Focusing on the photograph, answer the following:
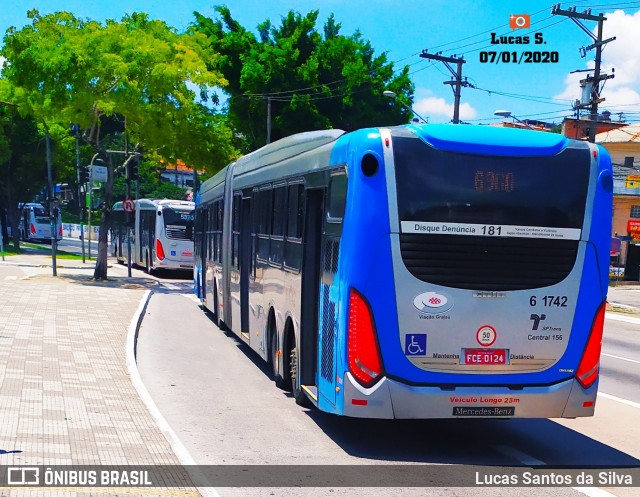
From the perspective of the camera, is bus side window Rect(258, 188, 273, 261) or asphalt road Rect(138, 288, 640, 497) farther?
bus side window Rect(258, 188, 273, 261)

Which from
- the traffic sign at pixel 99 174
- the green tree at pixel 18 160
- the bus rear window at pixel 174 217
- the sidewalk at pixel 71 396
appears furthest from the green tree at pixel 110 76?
the green tree at pixel 18 160

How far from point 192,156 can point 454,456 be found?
24.8 metres

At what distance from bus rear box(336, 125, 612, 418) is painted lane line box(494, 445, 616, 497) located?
0.50 metres

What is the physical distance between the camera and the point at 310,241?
373 inches

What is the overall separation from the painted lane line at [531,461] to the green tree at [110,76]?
21748 mm

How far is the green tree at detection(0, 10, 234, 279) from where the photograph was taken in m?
27.1

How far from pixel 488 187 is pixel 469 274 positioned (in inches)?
33.6

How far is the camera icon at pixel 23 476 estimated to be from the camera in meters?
6.40

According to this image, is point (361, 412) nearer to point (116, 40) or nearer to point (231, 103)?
point (116, 40)

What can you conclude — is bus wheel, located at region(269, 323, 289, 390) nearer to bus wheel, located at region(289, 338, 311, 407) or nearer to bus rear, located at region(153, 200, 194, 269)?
bus wheel, located at region(289, 338, 311, 407)

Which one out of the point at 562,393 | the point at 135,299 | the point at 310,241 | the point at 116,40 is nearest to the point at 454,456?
the point at 562,393

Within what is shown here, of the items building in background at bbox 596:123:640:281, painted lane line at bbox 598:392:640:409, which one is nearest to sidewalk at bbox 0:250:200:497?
painted lane line at bbox 598:392:640:409

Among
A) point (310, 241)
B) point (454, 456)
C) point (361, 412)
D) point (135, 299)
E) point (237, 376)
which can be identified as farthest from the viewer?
point (135, 299)

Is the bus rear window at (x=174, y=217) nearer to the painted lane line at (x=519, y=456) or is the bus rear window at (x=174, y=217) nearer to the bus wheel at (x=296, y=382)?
the bus wheel at (x=296, y=382)
